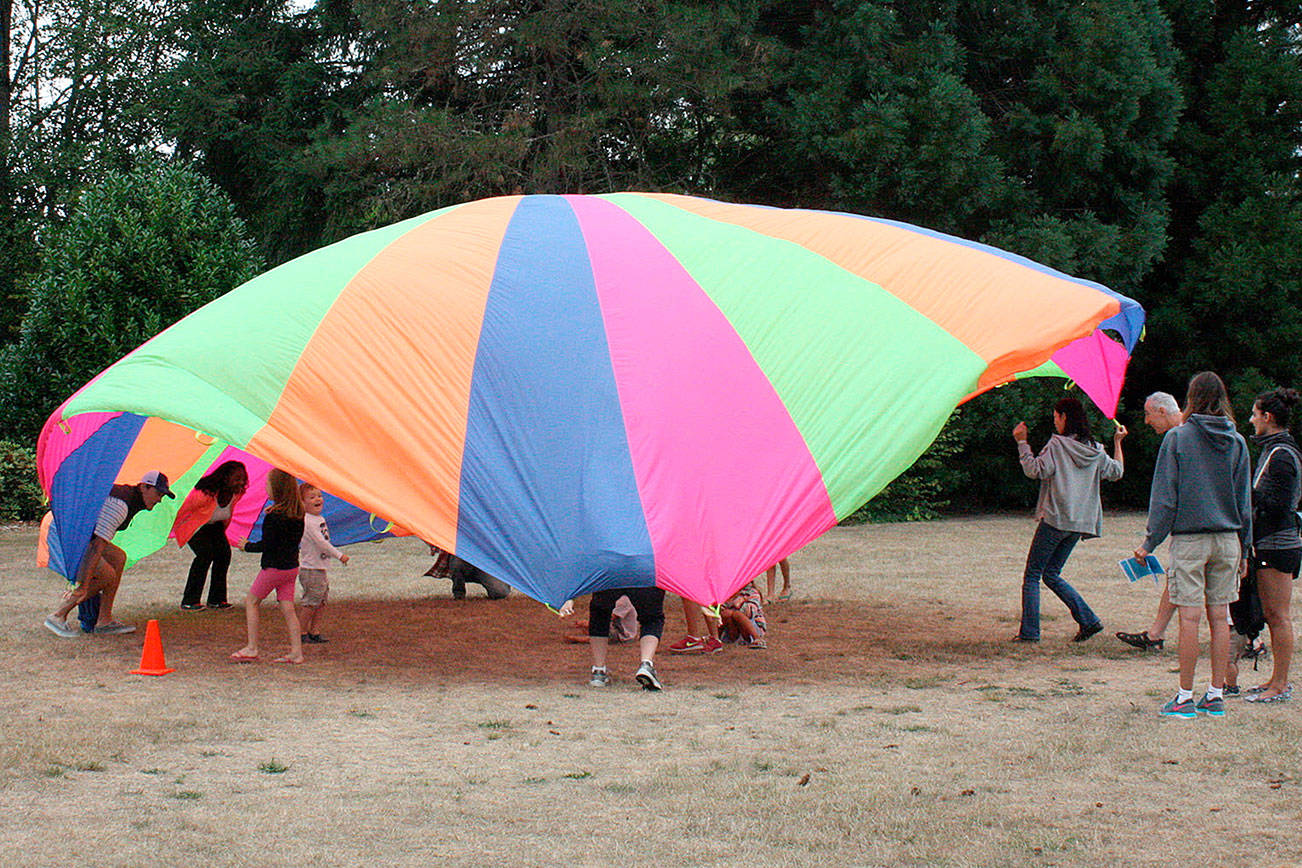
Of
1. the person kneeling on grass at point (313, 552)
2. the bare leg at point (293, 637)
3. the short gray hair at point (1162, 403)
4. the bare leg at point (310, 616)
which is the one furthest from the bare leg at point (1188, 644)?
the bare leg at point (310, 616)

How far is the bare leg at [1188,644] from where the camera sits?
20.4ft

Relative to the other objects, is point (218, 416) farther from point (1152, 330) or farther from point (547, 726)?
point (1152, 330)

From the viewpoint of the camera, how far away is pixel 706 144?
22859mm

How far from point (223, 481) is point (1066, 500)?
6.36 metres

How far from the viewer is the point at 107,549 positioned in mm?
9336

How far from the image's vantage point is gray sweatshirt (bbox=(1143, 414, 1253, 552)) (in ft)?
20.5

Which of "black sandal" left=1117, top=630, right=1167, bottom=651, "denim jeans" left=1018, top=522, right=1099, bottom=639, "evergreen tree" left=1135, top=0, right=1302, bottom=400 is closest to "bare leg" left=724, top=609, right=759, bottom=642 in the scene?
"denim jeans" left=1018, top=522, right=1099, bottom=639

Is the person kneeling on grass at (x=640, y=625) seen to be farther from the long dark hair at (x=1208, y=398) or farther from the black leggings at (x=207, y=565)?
the black leggings at (x=207, y=565)

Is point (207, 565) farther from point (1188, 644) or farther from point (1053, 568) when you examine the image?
point (1188, 644)

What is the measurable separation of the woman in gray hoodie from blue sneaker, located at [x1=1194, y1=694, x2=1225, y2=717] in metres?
2.14

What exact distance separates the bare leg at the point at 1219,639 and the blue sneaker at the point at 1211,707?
8cm

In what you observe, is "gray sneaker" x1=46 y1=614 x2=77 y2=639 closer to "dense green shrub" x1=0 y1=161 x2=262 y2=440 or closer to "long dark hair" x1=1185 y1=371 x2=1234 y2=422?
"long dark hair" x1=1185 y1=371 x2=1234 y2=422

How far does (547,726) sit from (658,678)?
1.35 meters

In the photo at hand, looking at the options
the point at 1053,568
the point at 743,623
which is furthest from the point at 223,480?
the point at 1053,568
